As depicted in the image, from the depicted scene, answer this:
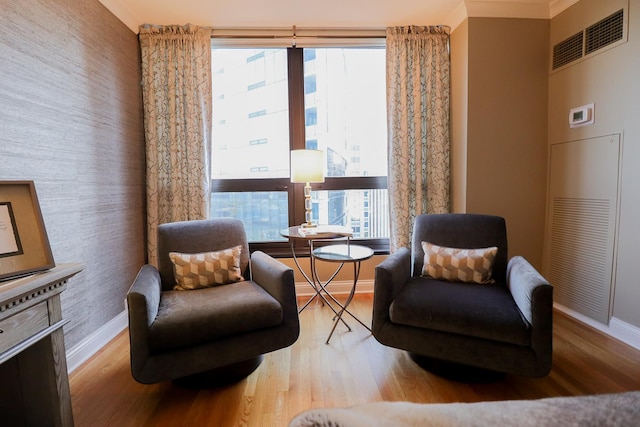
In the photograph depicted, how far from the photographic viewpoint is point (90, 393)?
1698 mm

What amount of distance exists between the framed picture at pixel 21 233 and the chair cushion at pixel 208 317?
1.83 feet

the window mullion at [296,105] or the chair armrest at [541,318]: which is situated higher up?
the window mullion at [296,105]

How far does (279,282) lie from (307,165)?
1.00m

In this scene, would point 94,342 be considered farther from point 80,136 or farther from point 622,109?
point 622,109

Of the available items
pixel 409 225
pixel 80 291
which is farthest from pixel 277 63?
pixel 80 291

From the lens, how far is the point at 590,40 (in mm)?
2277

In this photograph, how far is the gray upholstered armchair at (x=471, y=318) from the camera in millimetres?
1501

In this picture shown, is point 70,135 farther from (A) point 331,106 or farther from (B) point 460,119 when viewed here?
(B) point 460,119

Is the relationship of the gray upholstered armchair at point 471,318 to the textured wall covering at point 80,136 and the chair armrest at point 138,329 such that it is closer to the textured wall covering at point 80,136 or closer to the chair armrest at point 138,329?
the chair armrest at point 138,329

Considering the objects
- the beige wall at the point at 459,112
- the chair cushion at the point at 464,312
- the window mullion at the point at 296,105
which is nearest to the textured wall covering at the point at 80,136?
the window mullion at the point at 296,105

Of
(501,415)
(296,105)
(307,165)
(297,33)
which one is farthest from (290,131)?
(501,415)

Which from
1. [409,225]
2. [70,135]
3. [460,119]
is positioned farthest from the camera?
[409,225]

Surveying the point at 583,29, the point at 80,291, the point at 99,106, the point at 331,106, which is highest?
the point at 583,29

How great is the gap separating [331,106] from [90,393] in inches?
110
